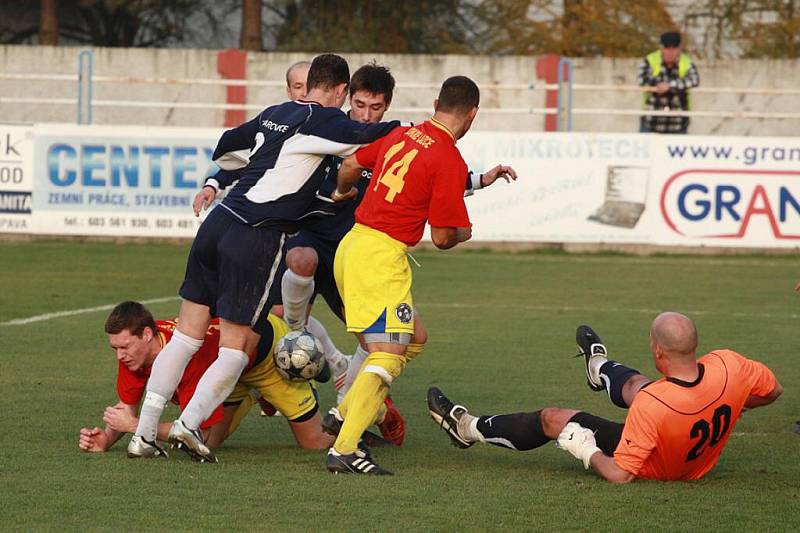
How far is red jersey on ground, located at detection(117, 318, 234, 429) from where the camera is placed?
697cm

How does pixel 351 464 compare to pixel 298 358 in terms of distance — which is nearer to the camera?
pixel 351 464

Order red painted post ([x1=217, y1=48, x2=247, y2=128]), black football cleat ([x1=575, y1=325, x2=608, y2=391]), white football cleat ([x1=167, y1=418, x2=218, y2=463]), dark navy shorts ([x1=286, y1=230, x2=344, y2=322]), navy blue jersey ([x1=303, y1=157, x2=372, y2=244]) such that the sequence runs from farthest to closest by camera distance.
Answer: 1. red painted post ([x1=217, y1=48, x2=247, y2=128])
2. dark navy shorts ([x1=286, y1=230, x2=344, y2=322])
3. navy blue jersey ([x1=303, y1=157, x2=372, y2=244])
4. black football cleat ([x1=575, y1=325, x2=608, y2=391])
5. white football cleat ([x1=167, y1=418, x2=218, y2=463])

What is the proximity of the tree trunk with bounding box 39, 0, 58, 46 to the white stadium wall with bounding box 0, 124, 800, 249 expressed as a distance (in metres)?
10.8

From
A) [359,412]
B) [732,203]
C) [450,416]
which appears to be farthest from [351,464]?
[732,203]

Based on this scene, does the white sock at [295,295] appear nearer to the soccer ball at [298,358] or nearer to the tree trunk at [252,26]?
the soccer ball at [298,358]

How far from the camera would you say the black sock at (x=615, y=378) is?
682 centimetres

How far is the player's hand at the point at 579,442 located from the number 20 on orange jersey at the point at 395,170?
135 cm

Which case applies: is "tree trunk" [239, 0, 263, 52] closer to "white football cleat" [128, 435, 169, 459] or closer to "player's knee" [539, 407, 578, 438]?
"white football cleat" [128, 435, 169, 459]

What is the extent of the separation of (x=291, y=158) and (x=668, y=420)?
2.23 meters

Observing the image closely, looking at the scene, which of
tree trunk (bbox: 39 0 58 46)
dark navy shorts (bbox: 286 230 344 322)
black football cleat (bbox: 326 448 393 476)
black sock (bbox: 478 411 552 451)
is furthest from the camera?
tree trunk (bbox: 39 0 58 46)

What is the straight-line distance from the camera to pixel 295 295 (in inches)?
326

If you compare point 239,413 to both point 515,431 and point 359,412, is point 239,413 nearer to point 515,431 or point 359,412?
point 359,412

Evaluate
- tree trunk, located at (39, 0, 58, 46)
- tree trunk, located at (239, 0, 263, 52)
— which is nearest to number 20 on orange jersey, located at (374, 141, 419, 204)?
tree trunk, located at (239, 0, 263, 52)

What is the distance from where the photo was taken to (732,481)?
6.54 metres
